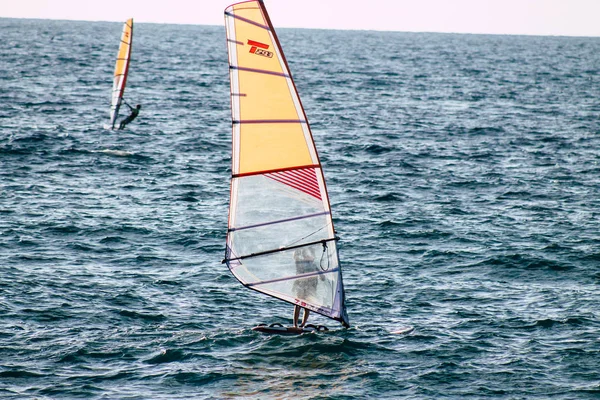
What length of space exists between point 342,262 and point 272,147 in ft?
35.7

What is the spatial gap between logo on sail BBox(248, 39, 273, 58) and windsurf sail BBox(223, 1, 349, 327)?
2 cm

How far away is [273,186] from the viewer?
20828mm

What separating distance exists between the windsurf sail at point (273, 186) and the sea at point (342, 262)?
2163 millimetres

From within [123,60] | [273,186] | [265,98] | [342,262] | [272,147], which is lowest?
[342,262]

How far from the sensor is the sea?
2130 cm

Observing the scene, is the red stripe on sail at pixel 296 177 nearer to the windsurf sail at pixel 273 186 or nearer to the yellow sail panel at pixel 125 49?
the windsurf sail at pixel 273 186

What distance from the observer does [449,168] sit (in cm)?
4766

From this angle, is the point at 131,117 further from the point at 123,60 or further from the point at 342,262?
the point at 342,262

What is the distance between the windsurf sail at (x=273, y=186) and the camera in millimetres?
19469

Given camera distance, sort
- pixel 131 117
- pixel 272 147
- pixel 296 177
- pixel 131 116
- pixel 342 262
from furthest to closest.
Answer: pixel 131 117
pixel 131 116
pixel 342 262
pixel 296 177
pixel 272 147

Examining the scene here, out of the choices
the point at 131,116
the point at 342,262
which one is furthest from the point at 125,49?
the point at 342,262

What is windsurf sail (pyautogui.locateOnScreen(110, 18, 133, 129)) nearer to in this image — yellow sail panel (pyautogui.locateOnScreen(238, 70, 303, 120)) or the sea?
the sea

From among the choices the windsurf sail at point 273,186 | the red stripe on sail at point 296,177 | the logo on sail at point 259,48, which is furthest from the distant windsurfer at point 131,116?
the logo on sail at point 259,48

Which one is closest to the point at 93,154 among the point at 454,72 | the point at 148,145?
the point at 148,145
